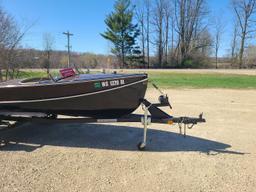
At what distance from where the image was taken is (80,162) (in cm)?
Result: 405

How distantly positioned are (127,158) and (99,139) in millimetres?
1024

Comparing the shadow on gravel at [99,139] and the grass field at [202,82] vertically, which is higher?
the grass field at [202,82]

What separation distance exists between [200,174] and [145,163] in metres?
0.75

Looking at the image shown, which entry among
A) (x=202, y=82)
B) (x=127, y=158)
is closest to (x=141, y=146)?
(x=127, y=158)

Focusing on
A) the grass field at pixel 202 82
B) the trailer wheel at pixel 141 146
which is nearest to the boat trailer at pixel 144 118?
the trailer wheel at pixel 141 146

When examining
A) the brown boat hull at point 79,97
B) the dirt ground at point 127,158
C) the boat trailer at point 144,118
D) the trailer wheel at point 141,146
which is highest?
the brown boat hull at point 79,97

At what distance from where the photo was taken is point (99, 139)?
5.10 m

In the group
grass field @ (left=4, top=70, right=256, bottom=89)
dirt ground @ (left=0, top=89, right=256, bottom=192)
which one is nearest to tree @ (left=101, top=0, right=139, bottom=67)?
grass field @ (left=4, top=70, right=256, bottom=89)

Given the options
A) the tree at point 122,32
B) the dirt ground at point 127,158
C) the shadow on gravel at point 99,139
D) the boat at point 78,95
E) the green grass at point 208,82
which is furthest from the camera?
the tree at point 122,32

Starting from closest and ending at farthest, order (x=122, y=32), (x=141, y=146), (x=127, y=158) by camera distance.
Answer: (x=127, y=158), (x=141, y=146), (x=122, y=32)

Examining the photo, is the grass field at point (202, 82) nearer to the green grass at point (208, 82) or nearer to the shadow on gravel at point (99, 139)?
the green grass at point (208, 82)

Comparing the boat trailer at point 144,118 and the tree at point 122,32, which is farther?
the tree at point 122,32

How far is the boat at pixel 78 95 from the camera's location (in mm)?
4316

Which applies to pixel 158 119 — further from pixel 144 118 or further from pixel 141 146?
pixel 141 146
